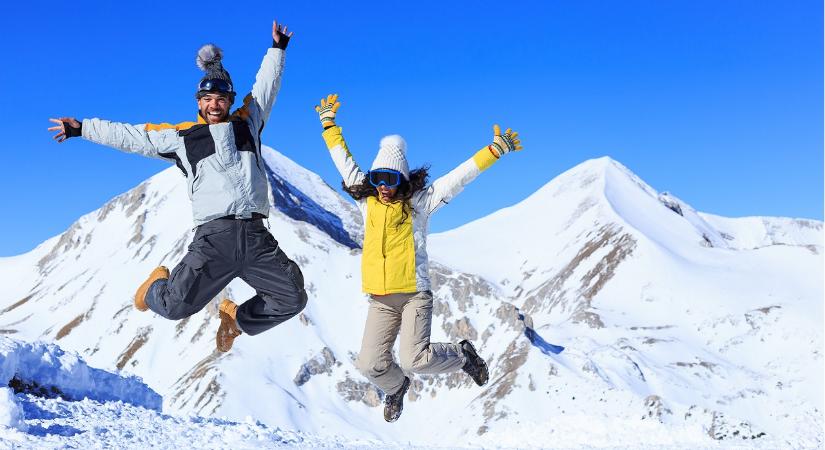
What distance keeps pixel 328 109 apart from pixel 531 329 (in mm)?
86518

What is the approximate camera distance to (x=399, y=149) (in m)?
9.23

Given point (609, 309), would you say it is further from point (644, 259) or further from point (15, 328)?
point (15, 328)

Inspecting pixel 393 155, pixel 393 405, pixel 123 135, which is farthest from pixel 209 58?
pixel 393 405

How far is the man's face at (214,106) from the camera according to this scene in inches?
350

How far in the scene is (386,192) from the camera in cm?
899

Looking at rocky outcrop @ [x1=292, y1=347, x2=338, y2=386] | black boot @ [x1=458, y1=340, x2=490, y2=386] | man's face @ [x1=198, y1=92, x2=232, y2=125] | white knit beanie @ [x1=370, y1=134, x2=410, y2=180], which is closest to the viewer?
man's face @ [x1=198, y1=92, x2=232, y2=125]

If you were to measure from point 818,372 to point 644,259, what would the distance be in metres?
38.2

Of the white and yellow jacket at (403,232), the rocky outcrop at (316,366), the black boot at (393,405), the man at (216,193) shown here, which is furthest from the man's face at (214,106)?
the rocky outcrop at (316,366)

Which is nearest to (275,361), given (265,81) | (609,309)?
(609,309)

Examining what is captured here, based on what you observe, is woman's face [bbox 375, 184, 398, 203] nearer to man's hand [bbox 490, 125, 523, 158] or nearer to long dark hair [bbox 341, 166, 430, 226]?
long dark hair [bbox 341, 166, 430, 226]

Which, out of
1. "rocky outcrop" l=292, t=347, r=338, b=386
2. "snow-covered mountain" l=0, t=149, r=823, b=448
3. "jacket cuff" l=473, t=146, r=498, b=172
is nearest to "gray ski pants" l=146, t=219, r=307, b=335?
"jacket cuff" l=473, t=146, r=498, b=172

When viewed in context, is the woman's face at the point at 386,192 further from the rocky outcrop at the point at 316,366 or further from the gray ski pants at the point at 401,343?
the rocky outcrop at the point at 316,366

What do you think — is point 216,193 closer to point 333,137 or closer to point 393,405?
point 333,137

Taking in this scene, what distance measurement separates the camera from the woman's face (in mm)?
8984
